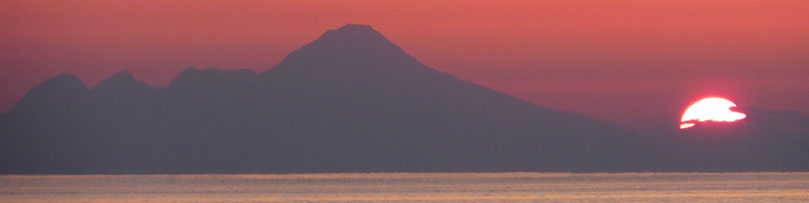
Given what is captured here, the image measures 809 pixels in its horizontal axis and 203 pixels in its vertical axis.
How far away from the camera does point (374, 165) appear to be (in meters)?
187

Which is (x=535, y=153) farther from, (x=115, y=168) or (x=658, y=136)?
(x=115, y=168)

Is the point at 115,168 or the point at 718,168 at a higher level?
the point at 718,168

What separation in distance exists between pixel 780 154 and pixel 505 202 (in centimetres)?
13791

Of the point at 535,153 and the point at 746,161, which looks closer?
the point at 746,161

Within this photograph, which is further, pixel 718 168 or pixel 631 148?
pixel 631 148

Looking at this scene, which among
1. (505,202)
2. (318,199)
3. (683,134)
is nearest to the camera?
(505,202)

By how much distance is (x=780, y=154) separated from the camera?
185875 millimetres

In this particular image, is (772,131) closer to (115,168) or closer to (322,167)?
(322,167)

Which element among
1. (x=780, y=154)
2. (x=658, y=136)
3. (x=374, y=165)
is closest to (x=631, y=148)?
(x=658, y=136)

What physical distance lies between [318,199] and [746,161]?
423ft

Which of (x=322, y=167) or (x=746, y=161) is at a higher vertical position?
(x=746, y=161)

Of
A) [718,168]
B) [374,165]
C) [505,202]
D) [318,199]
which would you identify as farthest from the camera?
[374,165]

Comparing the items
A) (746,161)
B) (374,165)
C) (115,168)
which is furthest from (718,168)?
(115,168)

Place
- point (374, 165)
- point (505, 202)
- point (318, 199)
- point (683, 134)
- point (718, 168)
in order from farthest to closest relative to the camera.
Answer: point (683, 134), point (374, 165), point (718, 168), point (318, 199), point (505, 202)
